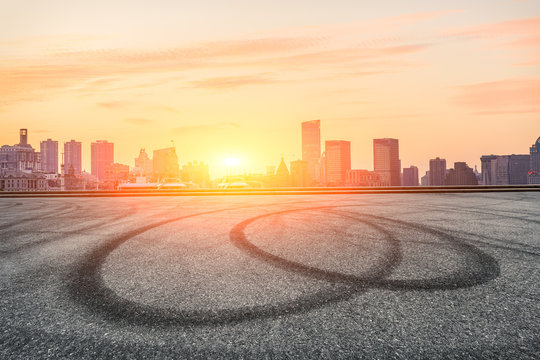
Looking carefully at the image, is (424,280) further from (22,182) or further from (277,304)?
(22,182)

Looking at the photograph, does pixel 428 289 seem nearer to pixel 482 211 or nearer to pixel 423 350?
pixel 423 350

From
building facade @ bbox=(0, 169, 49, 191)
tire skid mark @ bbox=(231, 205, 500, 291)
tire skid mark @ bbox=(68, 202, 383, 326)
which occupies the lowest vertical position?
tire skid mark @ bbox=(68, 202, 383, 326)

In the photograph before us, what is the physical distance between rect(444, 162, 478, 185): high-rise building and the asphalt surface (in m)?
189

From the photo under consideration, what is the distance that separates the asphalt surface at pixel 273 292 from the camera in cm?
297

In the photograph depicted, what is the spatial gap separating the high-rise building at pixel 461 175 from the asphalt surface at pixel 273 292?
189 meters

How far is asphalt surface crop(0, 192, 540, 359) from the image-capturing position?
2973 millimetres

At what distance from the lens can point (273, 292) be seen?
418 centimetres

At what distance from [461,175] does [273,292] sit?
20232cm

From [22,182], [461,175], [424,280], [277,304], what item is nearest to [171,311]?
[277,304]

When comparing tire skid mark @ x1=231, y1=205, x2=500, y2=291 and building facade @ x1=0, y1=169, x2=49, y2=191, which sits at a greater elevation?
building facade @ x1=0, y1=169, x2=49, y2=191

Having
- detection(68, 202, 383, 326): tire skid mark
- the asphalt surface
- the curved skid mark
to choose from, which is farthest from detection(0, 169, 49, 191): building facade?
detection(68, 202, 383, 326): tire skid mark

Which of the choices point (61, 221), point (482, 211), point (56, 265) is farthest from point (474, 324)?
point (61, 221)

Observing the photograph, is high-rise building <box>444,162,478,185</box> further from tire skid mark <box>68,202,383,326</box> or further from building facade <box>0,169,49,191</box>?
building facade <box>0,169,49,191</box>

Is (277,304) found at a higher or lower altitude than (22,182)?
lower
